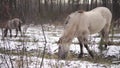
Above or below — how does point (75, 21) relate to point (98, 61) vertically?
above

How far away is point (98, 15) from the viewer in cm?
1048

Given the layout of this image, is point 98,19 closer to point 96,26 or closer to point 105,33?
point 96,26

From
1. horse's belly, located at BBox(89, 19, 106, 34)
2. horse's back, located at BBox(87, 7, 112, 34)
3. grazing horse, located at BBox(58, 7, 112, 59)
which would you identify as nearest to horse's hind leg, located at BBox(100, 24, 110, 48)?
horse's back, located at BBox(87, 7, 112, 34)

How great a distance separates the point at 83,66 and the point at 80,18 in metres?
2.13

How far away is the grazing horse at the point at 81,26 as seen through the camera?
26.1ft

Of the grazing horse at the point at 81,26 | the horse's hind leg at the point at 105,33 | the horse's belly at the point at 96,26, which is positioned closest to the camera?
the grazing horse at the point at 81,26

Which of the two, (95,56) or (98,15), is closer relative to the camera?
(95,56)

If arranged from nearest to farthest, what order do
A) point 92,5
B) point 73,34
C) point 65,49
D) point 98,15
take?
point 65,49 → point 73,34 → point 98,15 → point 92,5

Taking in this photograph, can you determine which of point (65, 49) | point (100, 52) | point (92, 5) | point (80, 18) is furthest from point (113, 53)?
point (92, 5)

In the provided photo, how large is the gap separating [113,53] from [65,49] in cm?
249

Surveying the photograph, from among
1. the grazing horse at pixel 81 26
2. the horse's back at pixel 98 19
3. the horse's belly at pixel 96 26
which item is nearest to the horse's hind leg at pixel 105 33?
the horse's back at pixel 98 19

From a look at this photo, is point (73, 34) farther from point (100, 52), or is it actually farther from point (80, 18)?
point (100, 52)

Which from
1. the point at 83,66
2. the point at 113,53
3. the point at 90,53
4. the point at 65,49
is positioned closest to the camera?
the point at 83,66

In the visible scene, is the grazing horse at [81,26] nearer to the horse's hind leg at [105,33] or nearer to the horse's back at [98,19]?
the horse's back at [98,19]
